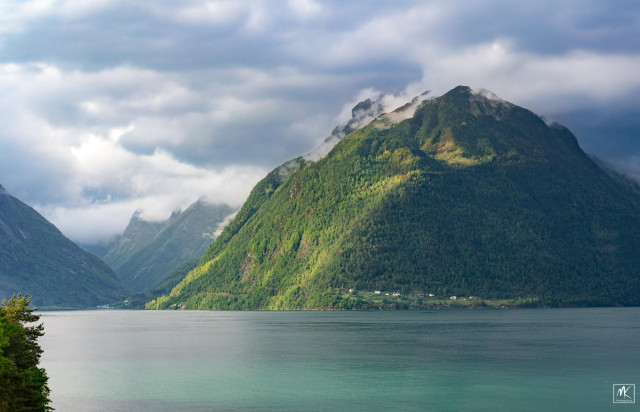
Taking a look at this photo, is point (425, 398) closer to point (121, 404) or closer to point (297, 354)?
point (121, 404)

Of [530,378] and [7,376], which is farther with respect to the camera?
[530,378]

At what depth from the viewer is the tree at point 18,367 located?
71.2 m

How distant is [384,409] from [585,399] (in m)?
27.8

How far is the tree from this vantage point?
234 feet

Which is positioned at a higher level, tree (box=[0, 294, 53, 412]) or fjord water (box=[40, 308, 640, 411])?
tree (box=[0, 294, 53, 412])

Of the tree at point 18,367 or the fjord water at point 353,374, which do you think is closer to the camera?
the tree at point 18,367

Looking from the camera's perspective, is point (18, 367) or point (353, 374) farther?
point (353, 374)

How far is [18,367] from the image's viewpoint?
77.0 meters

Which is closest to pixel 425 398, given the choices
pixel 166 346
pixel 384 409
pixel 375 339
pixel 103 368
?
pixel 384 409

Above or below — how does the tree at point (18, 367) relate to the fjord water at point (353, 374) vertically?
above

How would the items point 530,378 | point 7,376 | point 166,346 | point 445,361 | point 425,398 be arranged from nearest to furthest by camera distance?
point 7,376, point 425,398, point 530,378, point 445,361, point 166,346

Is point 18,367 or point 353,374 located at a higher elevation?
point 18,367

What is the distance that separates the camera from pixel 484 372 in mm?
122250

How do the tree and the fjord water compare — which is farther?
the fjord water
